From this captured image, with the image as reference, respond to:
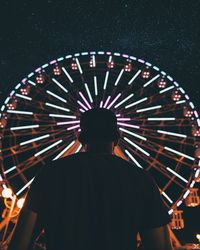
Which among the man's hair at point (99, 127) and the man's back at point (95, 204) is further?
the man's hair at point (99, 127)

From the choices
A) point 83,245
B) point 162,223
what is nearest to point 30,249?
point 83,245

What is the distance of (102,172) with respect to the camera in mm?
1709

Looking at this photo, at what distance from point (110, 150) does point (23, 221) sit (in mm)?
626

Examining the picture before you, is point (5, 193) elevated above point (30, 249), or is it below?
below

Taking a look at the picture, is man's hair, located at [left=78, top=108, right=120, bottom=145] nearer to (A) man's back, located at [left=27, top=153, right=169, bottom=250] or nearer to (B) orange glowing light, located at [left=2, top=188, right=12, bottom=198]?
(A) man's back, located at [left=27, top=153, right=169, bottom=250]

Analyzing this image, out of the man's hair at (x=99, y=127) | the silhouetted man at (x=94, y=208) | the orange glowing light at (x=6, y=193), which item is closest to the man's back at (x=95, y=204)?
the silhouetted man at (x=94, y=208)

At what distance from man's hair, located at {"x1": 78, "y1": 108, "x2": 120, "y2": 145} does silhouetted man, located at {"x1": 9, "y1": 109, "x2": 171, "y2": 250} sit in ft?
0.45

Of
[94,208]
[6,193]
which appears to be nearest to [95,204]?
[94,208]

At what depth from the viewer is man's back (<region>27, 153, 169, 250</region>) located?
62.4 inches

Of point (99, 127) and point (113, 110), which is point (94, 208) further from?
point (113, 110)

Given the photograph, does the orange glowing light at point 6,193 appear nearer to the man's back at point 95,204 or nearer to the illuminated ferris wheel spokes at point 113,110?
the illuminated ferris wheel spokes at point 113,110

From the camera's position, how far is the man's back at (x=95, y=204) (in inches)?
62.4

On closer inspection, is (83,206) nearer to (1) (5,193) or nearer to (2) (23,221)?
(2) (23,221)

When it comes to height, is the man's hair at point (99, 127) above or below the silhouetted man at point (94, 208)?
above
